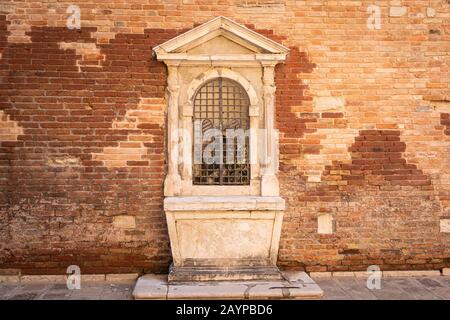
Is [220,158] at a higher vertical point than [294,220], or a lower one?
higher

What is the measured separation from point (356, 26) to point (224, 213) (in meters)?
3.56

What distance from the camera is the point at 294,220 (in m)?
5.82

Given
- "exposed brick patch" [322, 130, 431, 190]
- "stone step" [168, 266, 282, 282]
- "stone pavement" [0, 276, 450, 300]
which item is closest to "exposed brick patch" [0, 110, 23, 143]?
"stone pavement" [0, 276, 450, 300]

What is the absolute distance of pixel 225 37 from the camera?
5746mm

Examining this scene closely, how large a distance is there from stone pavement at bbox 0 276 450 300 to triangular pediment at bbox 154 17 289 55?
3470 mm

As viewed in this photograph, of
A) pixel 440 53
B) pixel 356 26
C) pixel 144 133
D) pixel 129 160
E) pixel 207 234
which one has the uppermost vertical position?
pixel 356 26

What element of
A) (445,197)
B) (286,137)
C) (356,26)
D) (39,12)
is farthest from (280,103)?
(39,12)

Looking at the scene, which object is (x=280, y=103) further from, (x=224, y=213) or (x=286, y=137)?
(x=224, y=213)

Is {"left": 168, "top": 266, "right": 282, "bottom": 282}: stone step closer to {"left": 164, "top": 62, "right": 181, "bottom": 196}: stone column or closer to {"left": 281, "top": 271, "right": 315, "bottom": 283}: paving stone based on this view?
{"left": 281, "top": 271, "right": 315, "bottom": 283}: paving stone

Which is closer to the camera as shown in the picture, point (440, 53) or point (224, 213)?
point (224, 213)

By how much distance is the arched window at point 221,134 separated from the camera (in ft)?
18.8

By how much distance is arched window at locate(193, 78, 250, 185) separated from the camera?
573cm

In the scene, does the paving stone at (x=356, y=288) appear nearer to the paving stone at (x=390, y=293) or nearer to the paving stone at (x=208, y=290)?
the paving stone at (x=390, y=293)

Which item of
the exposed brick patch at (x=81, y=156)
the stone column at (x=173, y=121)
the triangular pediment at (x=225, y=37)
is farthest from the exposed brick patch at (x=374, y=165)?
the exposed brick patch at (x=81, y=156)
